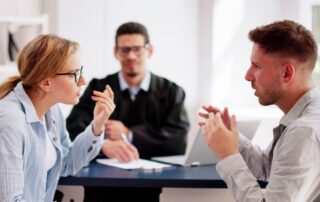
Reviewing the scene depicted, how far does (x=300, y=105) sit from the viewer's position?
1.58 meters

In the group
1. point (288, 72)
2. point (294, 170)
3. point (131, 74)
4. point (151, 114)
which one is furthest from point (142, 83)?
point (294, 170)

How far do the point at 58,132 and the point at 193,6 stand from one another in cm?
207

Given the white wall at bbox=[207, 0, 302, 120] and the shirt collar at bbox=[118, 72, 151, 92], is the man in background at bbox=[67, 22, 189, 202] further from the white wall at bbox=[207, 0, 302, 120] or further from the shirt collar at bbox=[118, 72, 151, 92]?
the white wall at bbox=[207, 0, 302, 120]

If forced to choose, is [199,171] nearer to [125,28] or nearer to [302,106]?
[302,106]

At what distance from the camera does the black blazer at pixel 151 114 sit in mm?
2770

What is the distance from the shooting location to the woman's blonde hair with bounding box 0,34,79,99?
1.73 m

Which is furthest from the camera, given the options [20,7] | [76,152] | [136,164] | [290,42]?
[20,7]

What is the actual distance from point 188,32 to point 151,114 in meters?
1.13

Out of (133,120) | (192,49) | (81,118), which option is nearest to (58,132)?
(81,118)

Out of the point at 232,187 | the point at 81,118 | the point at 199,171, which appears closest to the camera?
the point at 232,187

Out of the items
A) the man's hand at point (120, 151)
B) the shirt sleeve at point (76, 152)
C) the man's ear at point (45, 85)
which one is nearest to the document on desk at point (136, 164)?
the man's hand at point (120, 151)

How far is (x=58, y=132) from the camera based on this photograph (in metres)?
2.02

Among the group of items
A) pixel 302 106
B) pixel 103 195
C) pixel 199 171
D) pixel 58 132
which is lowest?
pixel 103 195

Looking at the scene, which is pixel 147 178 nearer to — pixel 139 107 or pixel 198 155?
pixel 198 155
